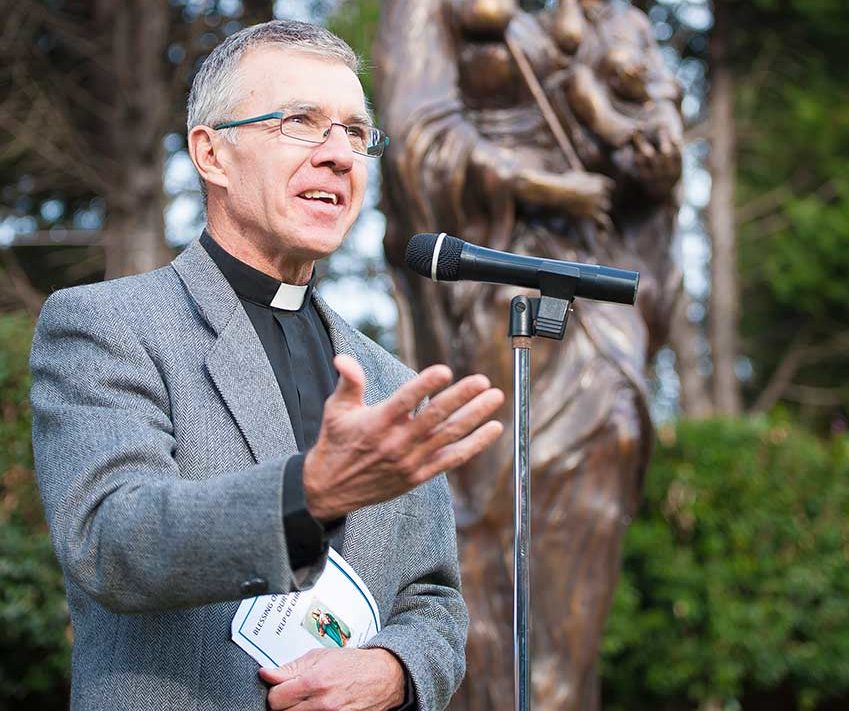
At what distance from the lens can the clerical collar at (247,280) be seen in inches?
92.2

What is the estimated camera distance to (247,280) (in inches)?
92.2

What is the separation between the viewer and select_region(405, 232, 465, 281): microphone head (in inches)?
88.4

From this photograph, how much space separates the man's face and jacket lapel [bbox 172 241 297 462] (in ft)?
0.47

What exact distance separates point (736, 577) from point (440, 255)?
6.08 meters

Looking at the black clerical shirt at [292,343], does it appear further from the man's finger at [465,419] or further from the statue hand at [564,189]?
the statue hand at [564,189]

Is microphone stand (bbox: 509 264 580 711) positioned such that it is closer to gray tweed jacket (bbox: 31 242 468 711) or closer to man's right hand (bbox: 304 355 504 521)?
gray tweed jacket (bbox: 31 242 468 711)

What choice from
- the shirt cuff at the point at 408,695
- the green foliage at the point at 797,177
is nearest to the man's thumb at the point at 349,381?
the shirt cuff at the point at 408,695

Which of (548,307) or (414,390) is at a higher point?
(414,390)

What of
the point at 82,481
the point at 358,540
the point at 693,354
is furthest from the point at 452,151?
the point at 693,354

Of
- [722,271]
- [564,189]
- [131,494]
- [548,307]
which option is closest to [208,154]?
[548,307]

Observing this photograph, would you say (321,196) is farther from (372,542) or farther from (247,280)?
(372,542)

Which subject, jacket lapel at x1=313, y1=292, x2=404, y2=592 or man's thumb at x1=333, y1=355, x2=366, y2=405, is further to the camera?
jacket lapel at x1=313, y1=292, x2=404, y2=592

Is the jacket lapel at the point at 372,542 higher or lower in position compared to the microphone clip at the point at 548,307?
lower

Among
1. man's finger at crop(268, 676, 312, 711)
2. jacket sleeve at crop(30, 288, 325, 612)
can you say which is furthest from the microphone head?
man's finger at crop(268, 676, 312, 711)
